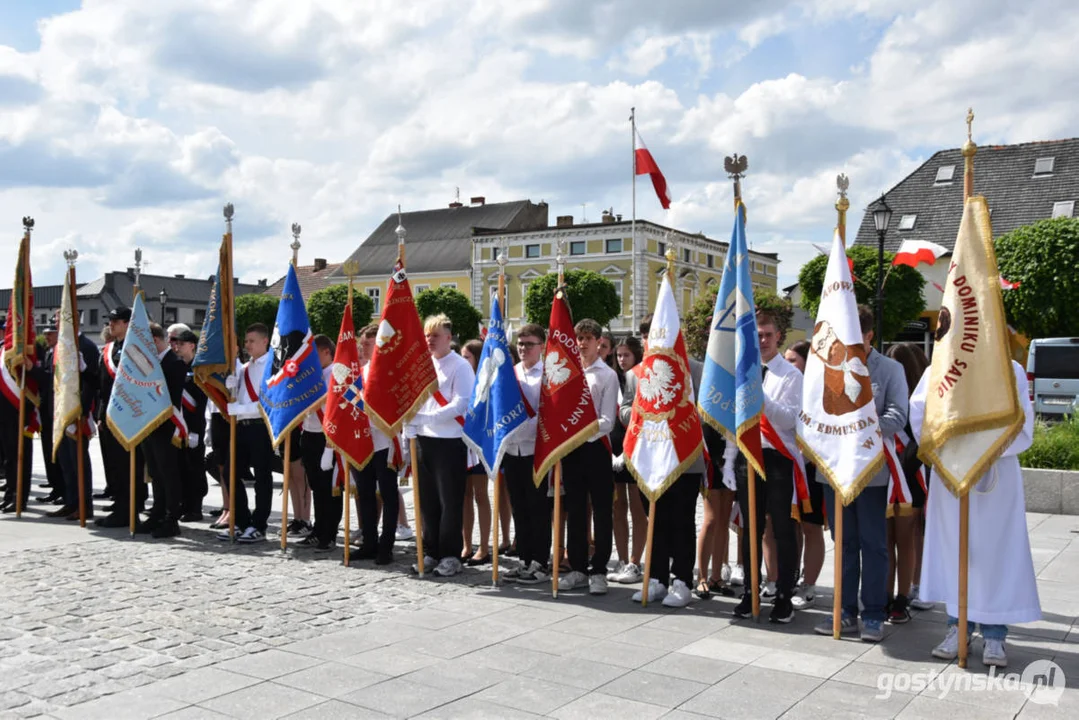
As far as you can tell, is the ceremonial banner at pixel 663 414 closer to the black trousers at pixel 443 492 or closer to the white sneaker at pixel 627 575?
the white sneaker at pixel 627 575

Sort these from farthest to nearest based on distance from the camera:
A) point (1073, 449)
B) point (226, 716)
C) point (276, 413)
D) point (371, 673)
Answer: point (1073, 449), point (276, 413), point (371, 673), point (226, 716)

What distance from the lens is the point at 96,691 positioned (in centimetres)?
490

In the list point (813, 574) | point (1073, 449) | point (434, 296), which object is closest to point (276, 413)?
point (813, 574)

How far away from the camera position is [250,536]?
31.1ft

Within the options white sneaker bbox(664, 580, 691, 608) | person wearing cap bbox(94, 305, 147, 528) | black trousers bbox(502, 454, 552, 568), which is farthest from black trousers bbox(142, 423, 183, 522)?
white sneaker bbox(664, 580, 691, 608)

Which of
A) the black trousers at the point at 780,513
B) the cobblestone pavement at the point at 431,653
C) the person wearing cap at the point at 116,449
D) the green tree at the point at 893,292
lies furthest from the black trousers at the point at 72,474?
the green tree at the point at 893,292

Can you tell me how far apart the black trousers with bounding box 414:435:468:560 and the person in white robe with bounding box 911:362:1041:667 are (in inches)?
152

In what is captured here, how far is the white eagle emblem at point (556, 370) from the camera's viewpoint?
7391 mm

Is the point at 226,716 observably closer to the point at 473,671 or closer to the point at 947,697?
the point at 473,671

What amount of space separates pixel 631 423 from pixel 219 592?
343cm

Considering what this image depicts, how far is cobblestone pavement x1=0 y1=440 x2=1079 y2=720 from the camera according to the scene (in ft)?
15.4

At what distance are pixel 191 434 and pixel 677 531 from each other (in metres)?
6.00

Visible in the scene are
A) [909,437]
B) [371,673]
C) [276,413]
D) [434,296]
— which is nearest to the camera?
[371,673]

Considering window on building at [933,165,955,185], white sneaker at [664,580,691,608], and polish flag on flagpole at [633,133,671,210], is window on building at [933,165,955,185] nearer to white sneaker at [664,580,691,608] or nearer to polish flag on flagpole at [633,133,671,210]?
polish flag on flagpole at [633,133,671,210]
